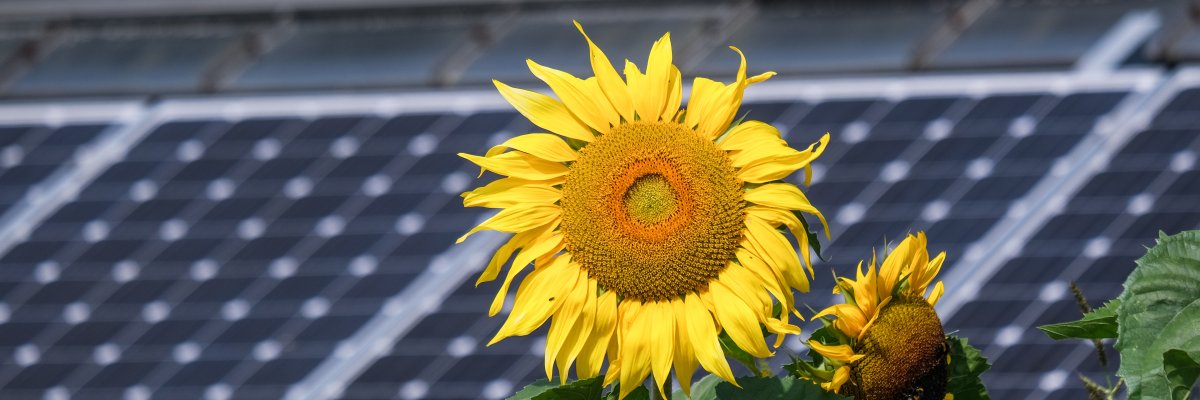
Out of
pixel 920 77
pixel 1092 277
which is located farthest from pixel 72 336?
pixel 1092 277

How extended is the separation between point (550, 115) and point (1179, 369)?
51 centimetres

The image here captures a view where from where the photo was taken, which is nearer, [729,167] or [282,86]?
[729,167]

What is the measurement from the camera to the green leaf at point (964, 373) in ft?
4.82

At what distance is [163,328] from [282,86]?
121cm

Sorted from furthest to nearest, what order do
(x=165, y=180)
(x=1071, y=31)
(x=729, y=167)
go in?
(x=165, y=180), (x=1071, y=31), (x=729, y=167)

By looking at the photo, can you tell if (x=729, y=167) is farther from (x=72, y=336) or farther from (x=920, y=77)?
(x=72, y=336)

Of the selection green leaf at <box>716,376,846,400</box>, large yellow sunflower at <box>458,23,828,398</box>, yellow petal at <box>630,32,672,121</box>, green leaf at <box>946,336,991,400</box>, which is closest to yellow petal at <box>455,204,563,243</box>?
large yellow sunflower at <box>458,23,828,398</box>

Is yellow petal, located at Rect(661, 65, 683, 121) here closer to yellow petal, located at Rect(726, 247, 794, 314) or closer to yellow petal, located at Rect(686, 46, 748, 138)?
yellow petal, located at Rect(686, 46, 748, 138)

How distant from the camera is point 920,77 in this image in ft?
23.3

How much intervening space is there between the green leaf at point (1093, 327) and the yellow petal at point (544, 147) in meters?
0.43

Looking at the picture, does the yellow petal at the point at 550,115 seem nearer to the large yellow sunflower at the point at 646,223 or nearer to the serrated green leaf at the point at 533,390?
the large yellow sunflower at the point at 646,223

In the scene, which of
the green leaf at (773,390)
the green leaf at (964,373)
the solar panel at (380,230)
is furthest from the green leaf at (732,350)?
the solar panel at (380,230)

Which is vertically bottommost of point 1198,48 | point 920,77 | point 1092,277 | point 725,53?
point 1092,277

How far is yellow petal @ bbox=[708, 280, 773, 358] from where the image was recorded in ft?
3.98
